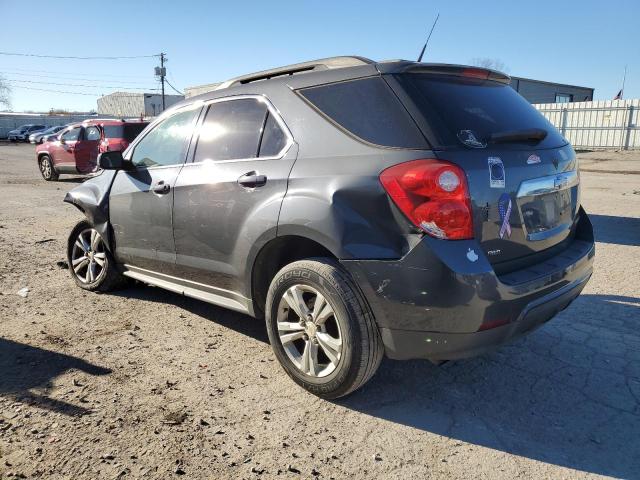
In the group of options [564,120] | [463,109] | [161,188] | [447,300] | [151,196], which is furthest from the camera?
[564,120]

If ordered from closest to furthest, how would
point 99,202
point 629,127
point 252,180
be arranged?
point 252,180, point 99,202, point 629,127

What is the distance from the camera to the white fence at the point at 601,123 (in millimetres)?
25844

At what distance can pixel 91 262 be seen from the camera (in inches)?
193

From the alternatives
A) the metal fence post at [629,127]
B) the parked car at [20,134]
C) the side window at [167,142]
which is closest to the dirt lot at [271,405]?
the side window at [167,142]

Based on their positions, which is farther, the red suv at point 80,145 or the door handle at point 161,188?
the red suv at point 80,145

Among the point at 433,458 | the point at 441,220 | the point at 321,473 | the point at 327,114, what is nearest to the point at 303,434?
the point at 321,473

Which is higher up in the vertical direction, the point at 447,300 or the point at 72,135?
the point at 72,135

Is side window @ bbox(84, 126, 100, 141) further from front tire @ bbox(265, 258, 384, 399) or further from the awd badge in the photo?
the awd badge

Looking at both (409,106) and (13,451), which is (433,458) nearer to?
(409,106)

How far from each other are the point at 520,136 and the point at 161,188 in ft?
8.51

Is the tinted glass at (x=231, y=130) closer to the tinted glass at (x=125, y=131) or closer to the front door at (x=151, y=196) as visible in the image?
the front door at (x=151, y=196)

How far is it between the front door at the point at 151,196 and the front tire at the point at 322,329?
49.8 inches

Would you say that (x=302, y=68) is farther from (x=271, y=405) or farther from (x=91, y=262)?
(x=91, y=262)

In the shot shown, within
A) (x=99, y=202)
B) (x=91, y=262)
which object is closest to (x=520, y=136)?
(x=99, y=202)
